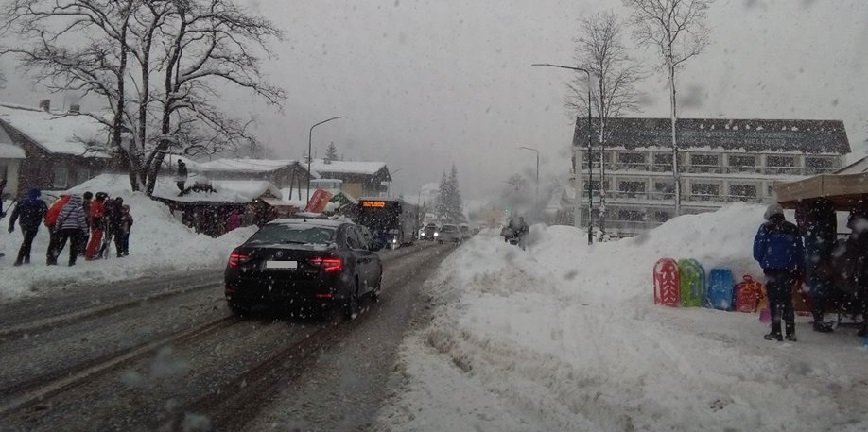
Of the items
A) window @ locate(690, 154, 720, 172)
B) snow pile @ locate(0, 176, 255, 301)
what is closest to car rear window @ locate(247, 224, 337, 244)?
snow pile @ locate(0, 176, 255, 301)

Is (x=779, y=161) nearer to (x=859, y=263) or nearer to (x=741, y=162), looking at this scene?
(x=741, y=162)

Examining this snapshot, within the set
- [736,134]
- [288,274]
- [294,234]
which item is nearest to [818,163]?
[736,134]

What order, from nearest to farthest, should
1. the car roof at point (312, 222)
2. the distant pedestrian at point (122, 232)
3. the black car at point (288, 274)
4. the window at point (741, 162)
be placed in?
the black car at point (288, 274) < the car roof at point (312, 222) < the distant pedestrian at point (122, 232) < the window at point (741, 162)

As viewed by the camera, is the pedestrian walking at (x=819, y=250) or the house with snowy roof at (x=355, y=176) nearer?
the pedestrian walking at (x=819, y=250)

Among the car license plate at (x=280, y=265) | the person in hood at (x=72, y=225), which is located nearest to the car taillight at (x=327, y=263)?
the car license plate at (x=280, y=265)

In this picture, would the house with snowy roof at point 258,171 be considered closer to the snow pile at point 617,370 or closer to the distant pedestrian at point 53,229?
the distant pedestrian at point 53,229

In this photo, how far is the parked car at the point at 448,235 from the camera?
4800 cm

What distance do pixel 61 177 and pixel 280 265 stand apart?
4921 centimetres

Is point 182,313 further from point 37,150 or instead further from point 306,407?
point 37,150

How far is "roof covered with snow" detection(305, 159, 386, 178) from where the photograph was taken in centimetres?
8619

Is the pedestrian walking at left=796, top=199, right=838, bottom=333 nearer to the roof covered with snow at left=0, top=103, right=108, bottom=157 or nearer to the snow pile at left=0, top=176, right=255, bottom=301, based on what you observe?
the snow pile at left=0, top=176, right=255, bottom=301

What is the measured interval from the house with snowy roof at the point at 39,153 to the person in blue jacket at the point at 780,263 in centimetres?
4644

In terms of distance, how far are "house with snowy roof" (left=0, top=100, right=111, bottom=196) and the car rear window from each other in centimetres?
4136

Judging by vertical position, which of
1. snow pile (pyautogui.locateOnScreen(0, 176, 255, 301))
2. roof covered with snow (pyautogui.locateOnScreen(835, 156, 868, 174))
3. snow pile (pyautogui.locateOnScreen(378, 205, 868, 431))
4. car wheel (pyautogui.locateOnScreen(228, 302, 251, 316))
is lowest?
snow pile (pyautogui.locateOnScreen(378, 205, 868, 431))
